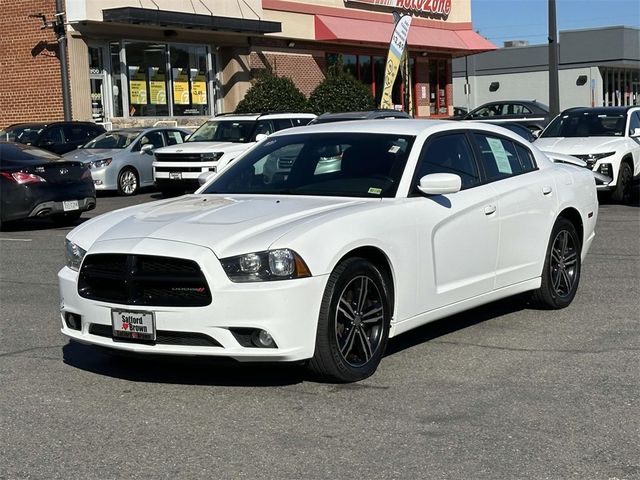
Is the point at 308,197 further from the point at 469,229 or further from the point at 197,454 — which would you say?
the point at 197,454

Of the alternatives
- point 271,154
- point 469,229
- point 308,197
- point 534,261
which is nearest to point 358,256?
point 308,197

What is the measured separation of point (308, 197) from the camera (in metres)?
6.83

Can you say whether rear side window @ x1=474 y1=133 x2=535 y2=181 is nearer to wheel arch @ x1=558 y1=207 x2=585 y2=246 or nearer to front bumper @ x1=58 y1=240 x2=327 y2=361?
wheel arch @ x1=558 y1=207 x2=585 y2=246

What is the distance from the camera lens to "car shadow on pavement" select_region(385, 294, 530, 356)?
23.9 ft

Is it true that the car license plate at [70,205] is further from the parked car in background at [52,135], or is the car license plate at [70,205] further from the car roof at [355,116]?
the parked car in background at [52,135]

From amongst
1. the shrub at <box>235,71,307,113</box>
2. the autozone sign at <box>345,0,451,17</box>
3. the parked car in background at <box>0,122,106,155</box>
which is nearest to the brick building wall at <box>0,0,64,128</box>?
the parked car in background at <box>0,122,106,155</box>

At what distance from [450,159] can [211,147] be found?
46.1 ft

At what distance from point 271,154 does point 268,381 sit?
2052 millimetres

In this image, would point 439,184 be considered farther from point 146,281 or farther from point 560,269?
point 560,269

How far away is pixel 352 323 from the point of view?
20.1ft

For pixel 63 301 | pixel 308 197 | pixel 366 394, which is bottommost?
pixel 366 394

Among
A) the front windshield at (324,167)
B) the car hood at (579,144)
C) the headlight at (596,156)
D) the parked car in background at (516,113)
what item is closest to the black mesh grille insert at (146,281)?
the front windshield at (324,167)

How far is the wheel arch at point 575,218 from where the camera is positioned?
848 cm

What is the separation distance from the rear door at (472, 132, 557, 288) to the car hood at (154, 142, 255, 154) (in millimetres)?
13099
